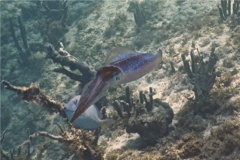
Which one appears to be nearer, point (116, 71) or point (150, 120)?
point (116, 71)

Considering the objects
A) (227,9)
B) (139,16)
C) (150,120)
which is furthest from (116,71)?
(139,16)

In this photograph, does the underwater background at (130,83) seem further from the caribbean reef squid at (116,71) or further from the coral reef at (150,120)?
the caribbean reef squid at (116,71)

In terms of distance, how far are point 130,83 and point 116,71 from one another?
6.20 m

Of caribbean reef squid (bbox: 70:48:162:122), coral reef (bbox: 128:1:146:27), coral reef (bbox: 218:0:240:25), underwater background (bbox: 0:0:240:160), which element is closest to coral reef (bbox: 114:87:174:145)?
underwater background (bbox: 0:0:240:160)

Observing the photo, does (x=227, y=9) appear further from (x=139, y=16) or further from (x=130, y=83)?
(x=130, y=83)

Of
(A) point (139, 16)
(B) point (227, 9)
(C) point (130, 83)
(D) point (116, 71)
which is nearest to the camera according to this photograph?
(D) point (116, 71)

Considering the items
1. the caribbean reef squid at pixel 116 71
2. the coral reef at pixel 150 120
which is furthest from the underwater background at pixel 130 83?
the caribbean reef squid at pixel 116 71

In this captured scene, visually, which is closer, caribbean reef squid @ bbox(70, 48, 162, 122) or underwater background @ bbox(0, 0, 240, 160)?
caribbean reef squid @ bbox(70, 48, 162, 122)

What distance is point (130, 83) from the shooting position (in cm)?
812

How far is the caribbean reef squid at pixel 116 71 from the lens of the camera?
180 cm

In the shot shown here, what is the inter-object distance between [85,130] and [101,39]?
645 centimetres

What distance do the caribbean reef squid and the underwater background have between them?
2630 millimetres

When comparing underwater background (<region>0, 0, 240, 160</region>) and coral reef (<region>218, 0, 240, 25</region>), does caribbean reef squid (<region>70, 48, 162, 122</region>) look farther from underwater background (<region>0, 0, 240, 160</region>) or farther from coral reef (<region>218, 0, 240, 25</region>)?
coral reef (<region>218, 0, 240, 25</region>)

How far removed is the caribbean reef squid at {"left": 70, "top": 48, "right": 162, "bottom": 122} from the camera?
5.89 ft
